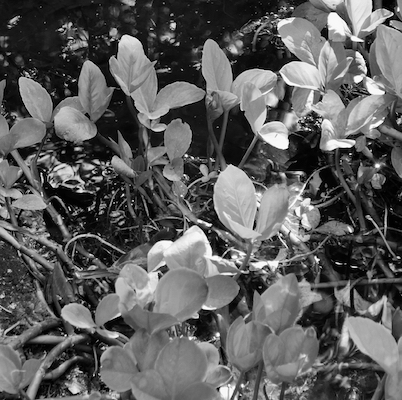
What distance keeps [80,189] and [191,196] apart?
207mm

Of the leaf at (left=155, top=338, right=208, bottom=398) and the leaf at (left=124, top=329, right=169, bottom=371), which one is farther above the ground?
the leaf at (left=155, top=338, right=208, bottom=398)

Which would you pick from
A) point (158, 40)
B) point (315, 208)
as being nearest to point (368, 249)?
point (315, 208)

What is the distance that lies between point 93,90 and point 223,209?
33 cm

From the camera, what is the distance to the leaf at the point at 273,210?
26.0 inches

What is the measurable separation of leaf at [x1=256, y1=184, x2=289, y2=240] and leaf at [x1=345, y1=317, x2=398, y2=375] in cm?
16

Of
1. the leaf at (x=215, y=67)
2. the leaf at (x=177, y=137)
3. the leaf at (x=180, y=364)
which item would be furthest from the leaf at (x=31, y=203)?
the leaf at (x=180, y=364)

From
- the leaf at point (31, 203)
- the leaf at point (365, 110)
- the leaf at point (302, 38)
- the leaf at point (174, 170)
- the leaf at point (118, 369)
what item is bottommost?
the leaf at point (174, 170)

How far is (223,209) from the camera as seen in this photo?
2.25ft

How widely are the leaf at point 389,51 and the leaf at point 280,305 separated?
41 centimetres

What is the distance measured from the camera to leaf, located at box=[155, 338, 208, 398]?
0.52 m

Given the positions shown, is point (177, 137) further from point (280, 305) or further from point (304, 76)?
point (280, 305)

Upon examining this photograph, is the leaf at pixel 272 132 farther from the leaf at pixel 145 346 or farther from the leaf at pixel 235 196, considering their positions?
the leaf at pixel 145 346

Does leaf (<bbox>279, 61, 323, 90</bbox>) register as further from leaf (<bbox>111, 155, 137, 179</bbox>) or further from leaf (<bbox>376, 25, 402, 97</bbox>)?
leaf (<bbox>111, 155, 137, 179</bbox>)

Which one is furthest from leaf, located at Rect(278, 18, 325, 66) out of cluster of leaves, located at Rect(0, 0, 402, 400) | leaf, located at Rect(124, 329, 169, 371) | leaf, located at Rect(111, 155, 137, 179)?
leaf, located at Rect(124, 329, 169, 371)
